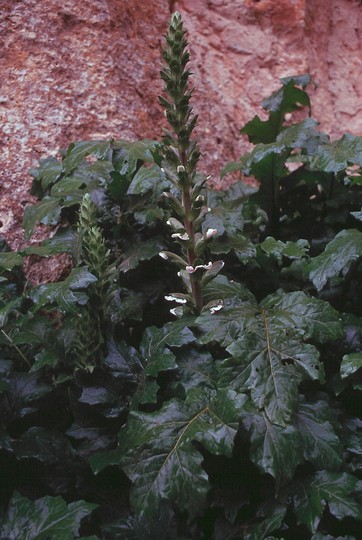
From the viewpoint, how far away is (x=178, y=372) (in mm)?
1879

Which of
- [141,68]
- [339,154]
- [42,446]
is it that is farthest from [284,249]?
[141,68]

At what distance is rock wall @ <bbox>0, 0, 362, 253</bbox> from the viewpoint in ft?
9.53

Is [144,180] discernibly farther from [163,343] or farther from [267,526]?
[267,526]

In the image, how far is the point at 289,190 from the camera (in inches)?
109

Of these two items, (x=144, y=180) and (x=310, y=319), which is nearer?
(x=310, y=319)

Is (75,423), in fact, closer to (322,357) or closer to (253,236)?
(322,357)

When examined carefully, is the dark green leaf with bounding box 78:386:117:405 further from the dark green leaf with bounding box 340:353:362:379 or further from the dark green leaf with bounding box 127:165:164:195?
the dark green leaf with bounding box 127:165:164:195

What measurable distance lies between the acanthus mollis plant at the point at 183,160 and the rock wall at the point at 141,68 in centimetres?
104

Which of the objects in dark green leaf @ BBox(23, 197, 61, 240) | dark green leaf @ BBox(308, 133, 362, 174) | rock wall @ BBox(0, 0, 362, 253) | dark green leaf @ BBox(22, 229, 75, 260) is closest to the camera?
dark green leaf @ BBox(22, 229, 75, 260)

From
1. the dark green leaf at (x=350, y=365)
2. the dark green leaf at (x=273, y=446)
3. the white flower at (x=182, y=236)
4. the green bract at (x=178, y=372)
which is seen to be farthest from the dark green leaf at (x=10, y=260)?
the dark green leaf at (x=350, y=365)

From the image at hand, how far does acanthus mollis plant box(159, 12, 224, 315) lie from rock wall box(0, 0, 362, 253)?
1042 mm

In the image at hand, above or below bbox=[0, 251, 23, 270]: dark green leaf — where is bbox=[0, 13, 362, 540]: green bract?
below

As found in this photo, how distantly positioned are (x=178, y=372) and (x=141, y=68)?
6.45 feet

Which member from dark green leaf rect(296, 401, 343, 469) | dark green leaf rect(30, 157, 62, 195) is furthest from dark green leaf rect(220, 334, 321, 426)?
dark green leaf rect(30, 157, 62, 195)
